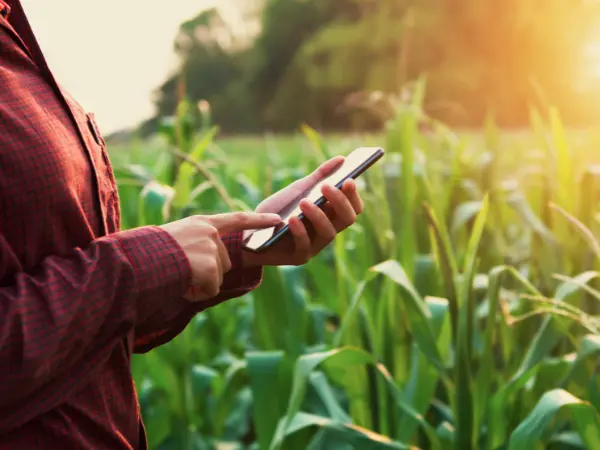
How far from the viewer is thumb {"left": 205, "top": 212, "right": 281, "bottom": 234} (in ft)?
2.93

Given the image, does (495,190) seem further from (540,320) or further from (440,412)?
(440,412)

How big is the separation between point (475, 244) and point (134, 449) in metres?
0.66

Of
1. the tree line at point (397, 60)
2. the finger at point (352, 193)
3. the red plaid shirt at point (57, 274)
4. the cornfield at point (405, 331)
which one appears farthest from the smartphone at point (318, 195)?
the tree line at point (397, 60)

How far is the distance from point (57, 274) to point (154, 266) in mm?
89

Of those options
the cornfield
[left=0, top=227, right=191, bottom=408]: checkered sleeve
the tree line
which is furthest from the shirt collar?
the tree line

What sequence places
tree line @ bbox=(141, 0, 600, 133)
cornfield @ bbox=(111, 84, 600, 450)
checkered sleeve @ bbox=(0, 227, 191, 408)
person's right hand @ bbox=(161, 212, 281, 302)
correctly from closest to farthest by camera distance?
checkered sleeve @ bbox=(0, 227, 191, 408), person's right hand @ bbox=(161, 212, 281, 302), cornfield @ bbox=(111, 84, 600, 450), tree line @ bbox=(141, 0, 600, 133)

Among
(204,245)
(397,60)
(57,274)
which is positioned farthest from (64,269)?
(397,60)

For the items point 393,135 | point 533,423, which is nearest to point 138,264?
point 533,423

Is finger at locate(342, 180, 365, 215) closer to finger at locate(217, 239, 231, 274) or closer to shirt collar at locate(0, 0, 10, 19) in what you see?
finger at locate(217, 239, 231, 274)

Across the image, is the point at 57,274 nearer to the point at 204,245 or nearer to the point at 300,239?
the point at 204,245

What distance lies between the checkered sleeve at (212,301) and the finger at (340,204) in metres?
0.14

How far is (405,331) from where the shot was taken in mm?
1701

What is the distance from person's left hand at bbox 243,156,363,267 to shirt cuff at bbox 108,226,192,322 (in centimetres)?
16

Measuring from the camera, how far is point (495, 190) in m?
2.56
